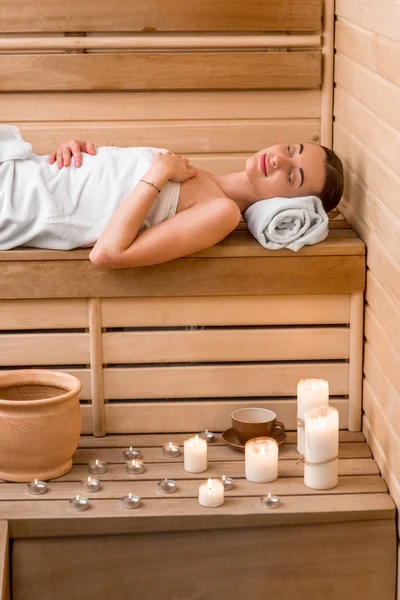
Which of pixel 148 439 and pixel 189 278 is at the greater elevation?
pixel 189 278

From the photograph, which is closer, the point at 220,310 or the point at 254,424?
the point at 254,424

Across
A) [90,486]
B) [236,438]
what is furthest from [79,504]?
[236,438]

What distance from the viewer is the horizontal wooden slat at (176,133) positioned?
3375 millimetres

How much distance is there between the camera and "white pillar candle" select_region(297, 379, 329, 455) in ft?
8.59

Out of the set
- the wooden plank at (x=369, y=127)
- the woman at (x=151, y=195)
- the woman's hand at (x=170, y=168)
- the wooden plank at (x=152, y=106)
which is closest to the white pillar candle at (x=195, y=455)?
the woman at (x=151, y=195)

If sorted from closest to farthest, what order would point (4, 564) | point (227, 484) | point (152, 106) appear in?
point (4, 564) → point (227, 484) → point (152, 106)

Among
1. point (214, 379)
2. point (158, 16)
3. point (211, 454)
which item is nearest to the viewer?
point (211, 454)

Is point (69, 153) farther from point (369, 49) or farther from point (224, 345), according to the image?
point (369, 49)

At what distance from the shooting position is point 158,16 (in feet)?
10.7

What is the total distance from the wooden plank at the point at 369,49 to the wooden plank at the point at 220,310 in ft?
2.19

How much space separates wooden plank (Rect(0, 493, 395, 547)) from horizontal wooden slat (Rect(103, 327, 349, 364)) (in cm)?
53

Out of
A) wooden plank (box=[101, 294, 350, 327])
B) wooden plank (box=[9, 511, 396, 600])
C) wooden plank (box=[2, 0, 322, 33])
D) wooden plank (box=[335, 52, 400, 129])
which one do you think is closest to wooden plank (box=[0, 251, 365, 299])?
wooden plank (box=[101, 294, 350, 327])

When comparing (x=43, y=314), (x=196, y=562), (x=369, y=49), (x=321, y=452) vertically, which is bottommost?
(x=196, y=562)

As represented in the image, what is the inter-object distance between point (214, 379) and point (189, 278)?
32 centimetres
